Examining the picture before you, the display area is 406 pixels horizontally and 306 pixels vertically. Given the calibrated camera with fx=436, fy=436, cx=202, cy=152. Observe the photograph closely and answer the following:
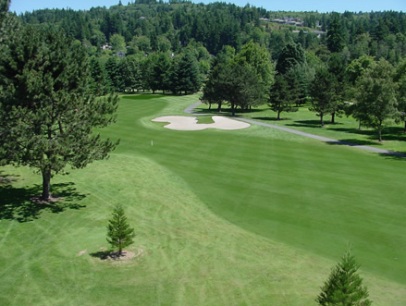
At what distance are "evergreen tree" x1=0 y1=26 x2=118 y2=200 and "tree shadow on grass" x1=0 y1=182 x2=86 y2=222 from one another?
262 centimetres

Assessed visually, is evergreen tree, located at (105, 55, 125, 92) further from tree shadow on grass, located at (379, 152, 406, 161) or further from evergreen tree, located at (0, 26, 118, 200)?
evergreen tree, located at (0, 26, 118, 200)

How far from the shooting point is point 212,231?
2402 centimetres

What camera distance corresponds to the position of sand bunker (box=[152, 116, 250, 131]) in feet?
207

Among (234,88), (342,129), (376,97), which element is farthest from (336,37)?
(376,97)

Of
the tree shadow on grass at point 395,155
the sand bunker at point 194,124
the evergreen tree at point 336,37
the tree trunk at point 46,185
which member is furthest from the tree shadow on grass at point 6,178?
the evergreen tree at point 336,37

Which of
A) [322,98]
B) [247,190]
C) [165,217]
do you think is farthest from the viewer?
[322,98]

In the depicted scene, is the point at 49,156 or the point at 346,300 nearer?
the point at 346,300

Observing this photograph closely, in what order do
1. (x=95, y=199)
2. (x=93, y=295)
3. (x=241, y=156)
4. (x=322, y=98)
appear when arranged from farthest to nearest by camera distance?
1. (x=322, y=98)
2. (x=241, y=156)
3. (x=95, y=199)
4. (x=93, y=295)

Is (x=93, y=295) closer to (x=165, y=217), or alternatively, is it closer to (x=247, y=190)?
(x=165, y=217)

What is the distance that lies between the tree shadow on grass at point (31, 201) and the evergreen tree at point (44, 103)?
2624 millimetres

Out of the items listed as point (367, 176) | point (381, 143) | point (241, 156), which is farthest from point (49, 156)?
point (381, 143)

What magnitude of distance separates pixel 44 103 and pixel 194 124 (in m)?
42.8

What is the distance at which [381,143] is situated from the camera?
181 feet

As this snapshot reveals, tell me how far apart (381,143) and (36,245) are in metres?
45.9
